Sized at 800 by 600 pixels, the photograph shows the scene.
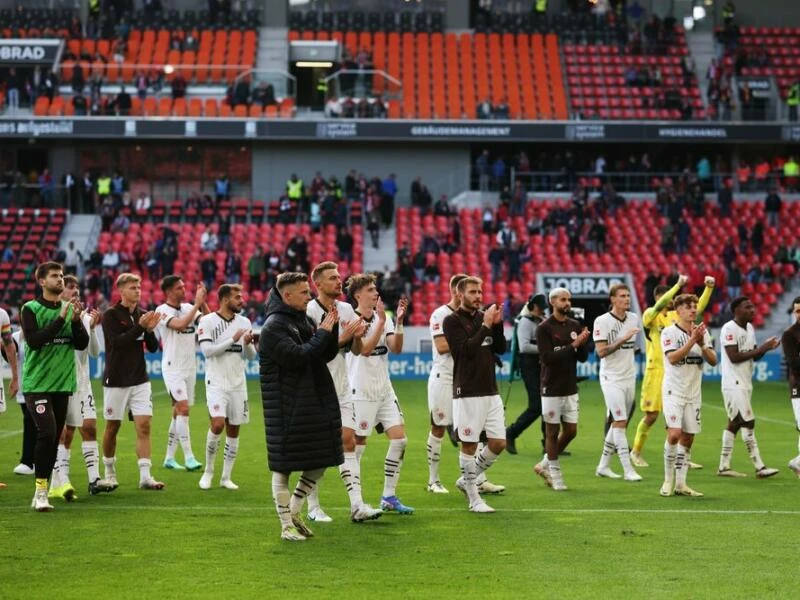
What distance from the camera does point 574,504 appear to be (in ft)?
45.9

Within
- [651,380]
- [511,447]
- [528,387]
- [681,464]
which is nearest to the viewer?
[681,464]

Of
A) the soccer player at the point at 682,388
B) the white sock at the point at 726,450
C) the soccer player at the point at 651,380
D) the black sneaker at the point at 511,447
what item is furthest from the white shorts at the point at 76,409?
the white sock at the point at 726,450

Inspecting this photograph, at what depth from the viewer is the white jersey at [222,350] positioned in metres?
15.3

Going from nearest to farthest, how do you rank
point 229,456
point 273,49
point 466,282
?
point 466,282, point 229,456, point 273,49

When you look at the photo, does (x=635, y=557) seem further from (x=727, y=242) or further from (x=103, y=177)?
(x=103, y=177)

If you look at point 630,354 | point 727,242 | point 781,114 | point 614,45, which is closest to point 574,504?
point 630,354

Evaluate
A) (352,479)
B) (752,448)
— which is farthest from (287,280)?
(752,448)

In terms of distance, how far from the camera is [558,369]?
49.1 feet

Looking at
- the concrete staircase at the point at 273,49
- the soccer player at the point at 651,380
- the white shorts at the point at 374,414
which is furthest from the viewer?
the concrete staircase at the point at 273,49

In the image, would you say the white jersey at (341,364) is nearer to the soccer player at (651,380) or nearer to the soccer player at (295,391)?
the soccer player at (295,391)

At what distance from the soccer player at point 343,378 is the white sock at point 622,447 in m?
4.02

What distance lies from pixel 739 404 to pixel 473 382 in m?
4.79

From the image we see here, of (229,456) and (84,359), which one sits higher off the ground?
(84,359)

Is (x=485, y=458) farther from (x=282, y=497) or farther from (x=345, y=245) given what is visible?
(x=345, y=245)
